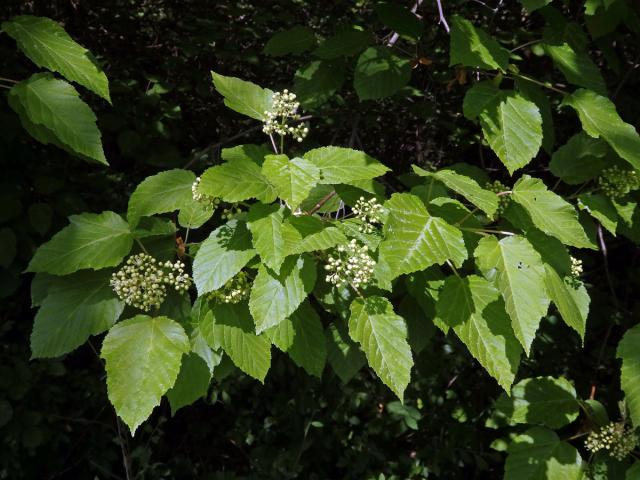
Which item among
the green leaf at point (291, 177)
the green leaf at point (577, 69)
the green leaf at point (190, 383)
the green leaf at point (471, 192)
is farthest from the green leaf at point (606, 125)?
the green leaf at point (190, 383)

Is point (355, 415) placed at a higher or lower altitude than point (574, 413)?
lower

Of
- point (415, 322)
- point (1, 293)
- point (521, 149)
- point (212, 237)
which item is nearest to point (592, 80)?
point (521, 149)

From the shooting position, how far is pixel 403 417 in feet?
13.6

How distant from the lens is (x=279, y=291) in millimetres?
1635

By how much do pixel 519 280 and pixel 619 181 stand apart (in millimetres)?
969

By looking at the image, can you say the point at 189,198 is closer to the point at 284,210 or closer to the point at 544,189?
the point at 284,210

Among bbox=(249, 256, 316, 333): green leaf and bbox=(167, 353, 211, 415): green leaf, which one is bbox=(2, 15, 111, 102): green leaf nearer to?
bbox=(249, 256, 316, 333): green leaf

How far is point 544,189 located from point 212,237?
42.8 inches

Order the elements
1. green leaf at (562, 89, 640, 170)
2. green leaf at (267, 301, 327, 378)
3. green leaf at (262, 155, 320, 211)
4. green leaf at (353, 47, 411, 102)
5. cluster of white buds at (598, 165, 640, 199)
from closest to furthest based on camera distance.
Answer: green leaf at (262, 155, 320, 211) → green leaf at (267, 301, 327, 378) → green leaf at (562, 89, 640, 170) → cluster of white buds at (598, 165, 640, 199) → green leaf at (353, 47, 411, 102)

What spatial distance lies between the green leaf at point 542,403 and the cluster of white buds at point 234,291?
6.13 feet

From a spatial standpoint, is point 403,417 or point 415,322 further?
point 403,417

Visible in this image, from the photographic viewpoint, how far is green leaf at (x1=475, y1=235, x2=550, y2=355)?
1.62m

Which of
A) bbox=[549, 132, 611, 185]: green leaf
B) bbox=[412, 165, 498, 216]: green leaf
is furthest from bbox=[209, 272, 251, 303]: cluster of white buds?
bbox=[549, 132, 611, 185]: green leaf

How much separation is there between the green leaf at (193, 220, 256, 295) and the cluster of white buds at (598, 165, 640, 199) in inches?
60.3
